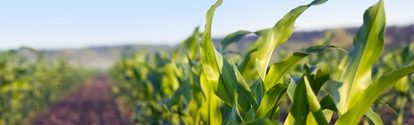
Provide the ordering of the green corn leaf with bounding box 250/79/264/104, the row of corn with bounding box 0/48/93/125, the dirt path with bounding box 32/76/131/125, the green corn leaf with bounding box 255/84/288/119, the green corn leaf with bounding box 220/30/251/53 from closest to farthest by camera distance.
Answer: the green corn leaf with bounding box 255/84/288/119 → the green corn leaf with bounding box 250/79/264/104 → the green corn leaf with bounding box 220/30/251/53 → the row of corn with bounding box 0/48/93/125 → the dirt path with bounding box 32/76/131/125

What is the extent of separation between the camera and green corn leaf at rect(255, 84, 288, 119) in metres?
1.17

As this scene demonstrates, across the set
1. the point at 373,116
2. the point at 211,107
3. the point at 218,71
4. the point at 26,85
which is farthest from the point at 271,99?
the point at 26,85

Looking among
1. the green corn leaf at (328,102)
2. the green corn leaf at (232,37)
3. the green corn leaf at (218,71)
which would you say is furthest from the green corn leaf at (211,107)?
the green corn leaf at (328,102)

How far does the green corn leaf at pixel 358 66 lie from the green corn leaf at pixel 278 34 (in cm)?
15

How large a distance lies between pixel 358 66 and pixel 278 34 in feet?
0.80

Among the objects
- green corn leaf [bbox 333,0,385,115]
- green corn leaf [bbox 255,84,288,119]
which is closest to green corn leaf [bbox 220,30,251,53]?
green corn leaf [bbox 255,84,288,119]

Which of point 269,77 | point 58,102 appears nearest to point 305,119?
point 269,77

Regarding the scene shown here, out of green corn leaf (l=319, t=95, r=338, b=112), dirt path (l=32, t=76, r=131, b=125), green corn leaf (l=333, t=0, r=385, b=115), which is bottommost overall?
dirt path (l=32, t=76, r=131, b=125)

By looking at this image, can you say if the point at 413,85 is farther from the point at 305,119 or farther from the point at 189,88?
the point at 305,119

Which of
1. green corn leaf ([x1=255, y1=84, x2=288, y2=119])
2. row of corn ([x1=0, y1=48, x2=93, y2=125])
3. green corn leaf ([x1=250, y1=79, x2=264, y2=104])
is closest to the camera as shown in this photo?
green corn leaf ([x1=255, y1=84, x2=288, y2=119])

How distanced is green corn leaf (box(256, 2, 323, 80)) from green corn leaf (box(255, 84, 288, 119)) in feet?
A: 0.25

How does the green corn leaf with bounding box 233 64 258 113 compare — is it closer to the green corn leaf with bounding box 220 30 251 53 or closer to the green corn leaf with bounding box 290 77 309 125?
the green corn leaf with bounding box 290 77 309 125

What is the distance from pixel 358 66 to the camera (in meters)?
1.10

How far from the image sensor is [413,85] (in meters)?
3.52
